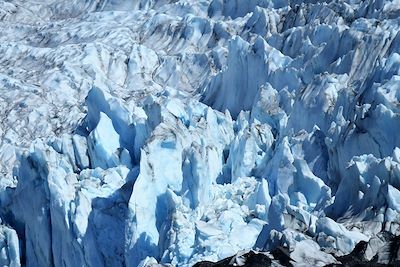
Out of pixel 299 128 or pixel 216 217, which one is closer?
pixel 216 217

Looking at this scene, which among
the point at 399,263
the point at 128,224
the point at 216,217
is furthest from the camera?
the point at 128,224

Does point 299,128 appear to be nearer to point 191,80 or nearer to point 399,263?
point 191,80

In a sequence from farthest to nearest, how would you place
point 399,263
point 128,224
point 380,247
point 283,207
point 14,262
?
point 14,262 → point 128,224 → point 283,207 → point 380,247 → point 399,263

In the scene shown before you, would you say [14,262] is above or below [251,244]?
below

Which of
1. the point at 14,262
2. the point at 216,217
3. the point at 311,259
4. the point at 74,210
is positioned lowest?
the point at 14,262

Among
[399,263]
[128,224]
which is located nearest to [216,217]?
[128,224]

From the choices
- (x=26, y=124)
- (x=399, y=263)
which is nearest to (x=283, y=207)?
(x=399, y=263)

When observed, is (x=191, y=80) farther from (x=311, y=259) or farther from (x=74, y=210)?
(x=311, y=259)
